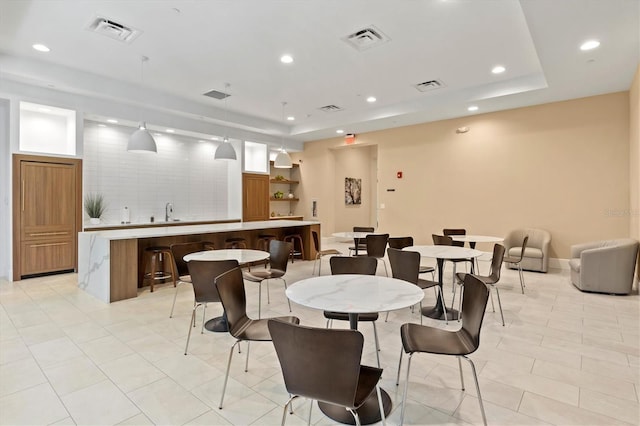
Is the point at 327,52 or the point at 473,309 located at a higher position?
the point at 327,52

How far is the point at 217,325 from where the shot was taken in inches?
142

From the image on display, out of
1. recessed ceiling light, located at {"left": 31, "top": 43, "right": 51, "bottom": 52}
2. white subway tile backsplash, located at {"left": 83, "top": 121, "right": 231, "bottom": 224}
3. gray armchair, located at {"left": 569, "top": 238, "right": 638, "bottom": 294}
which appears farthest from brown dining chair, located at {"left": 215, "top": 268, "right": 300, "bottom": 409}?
white subway tile backsplash, located at {"left": 83, "top": 121, "right": 231, "bottom": 224}

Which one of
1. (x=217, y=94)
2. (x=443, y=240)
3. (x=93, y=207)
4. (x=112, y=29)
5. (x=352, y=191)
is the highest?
(x=217, y=94)

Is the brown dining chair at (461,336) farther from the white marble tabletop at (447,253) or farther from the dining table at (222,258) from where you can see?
the dining table at (222,258)

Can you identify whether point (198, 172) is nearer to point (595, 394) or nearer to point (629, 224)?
point (595, 394)

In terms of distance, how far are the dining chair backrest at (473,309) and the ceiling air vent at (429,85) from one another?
4.56 meters

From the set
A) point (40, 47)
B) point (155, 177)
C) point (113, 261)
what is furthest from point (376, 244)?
point (40, 47)

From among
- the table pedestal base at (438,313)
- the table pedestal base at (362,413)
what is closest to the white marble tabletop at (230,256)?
the table pedestal base at (362,413)

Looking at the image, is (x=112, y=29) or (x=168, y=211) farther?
(x=168, y=211)

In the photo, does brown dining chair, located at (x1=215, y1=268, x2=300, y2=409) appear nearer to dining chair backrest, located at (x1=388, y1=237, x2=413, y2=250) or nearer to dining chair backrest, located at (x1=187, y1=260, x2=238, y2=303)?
Answer: dining chair backrest, located at (x1=187, y1=260, x2=238, y2=303)

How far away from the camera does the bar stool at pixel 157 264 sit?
16.2 feet

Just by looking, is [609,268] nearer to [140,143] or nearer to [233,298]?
[233,298]

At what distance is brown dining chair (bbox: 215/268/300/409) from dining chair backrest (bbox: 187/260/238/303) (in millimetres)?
592

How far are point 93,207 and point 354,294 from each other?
20.7 ft
